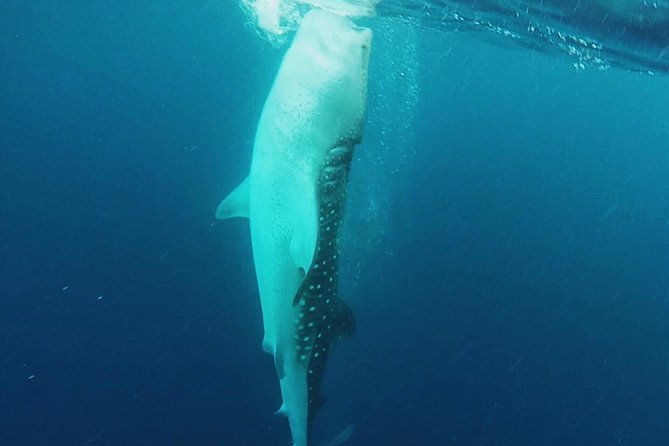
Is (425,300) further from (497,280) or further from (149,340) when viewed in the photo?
(149,340)

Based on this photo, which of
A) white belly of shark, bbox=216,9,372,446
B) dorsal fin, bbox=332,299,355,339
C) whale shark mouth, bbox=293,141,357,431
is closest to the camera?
white belly of shark, bbox=216,9,372,446

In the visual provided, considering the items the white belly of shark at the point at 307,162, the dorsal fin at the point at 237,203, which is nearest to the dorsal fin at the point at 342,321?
the white belly of shark at the point at 307,162

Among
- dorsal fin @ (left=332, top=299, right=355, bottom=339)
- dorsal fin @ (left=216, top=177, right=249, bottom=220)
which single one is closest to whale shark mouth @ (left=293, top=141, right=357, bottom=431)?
dorsal fin @ (left=332, top=299, right=355, bottom=339)

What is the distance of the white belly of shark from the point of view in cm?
305

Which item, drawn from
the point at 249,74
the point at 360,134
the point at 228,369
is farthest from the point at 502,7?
the point at 249,74

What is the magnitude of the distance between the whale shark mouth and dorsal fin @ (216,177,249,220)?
3.06 ft

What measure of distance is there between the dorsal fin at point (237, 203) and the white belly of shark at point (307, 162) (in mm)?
502

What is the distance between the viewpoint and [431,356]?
1852 cm

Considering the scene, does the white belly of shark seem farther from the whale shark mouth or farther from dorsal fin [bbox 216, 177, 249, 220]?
dorsal fin [bbox 216, 177, 249, 220]

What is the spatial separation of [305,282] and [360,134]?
0.96 m

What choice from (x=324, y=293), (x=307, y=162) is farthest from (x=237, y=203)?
(x=307, y=162)

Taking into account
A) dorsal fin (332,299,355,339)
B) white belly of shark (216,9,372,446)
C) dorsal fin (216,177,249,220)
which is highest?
white belly of shark (216,9,372,446)

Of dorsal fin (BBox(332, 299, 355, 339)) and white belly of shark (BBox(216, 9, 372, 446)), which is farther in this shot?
dorsal fin (BBox(332, 299, 355, 339))

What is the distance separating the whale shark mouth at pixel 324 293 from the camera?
319 cm
